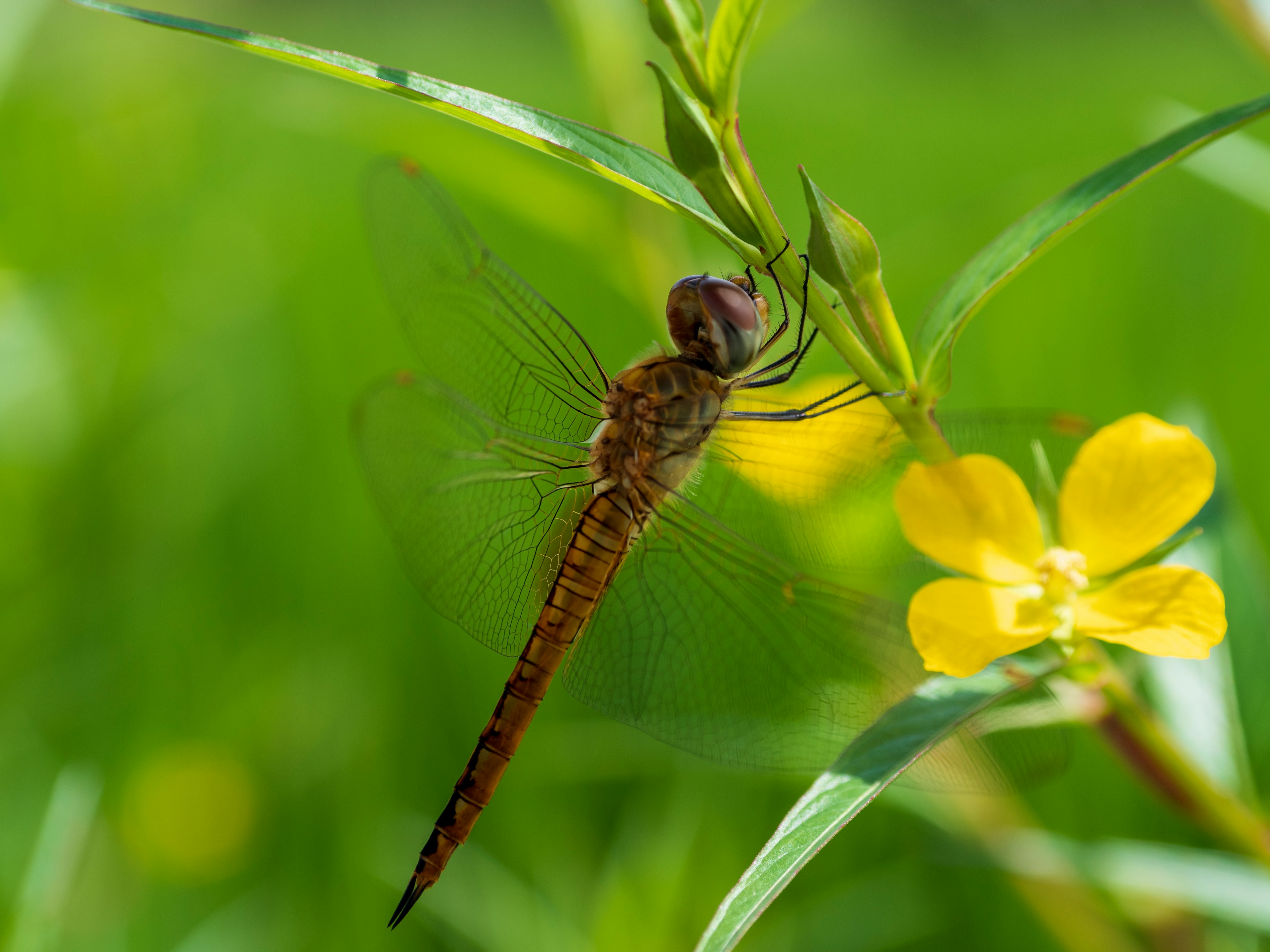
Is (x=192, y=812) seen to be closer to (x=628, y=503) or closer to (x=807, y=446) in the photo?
(x=628, y=503)

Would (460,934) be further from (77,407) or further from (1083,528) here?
(77,407)

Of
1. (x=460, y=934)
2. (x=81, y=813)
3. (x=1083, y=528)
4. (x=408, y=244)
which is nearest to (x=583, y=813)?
(x=460, y=934)

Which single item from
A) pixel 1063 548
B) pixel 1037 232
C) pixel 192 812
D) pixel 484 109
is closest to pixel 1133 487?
pixel 1063 548

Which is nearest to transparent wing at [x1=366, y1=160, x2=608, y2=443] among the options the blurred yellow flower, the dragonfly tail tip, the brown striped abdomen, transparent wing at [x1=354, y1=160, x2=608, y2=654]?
transparent wing at [x1=354, y1=160, x2=608, y2=654]

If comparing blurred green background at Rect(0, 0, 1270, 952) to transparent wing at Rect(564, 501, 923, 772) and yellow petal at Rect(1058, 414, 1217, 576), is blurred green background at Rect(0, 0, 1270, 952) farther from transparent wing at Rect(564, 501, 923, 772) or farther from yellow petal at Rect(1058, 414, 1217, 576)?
yellow petal at Rect(1058, 414, 1217, 576)

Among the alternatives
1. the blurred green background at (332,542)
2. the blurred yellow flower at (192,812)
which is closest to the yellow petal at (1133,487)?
the blurred green background at (332,542)

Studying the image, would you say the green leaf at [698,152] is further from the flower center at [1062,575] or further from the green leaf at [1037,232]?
the flower center at [1062,575]
